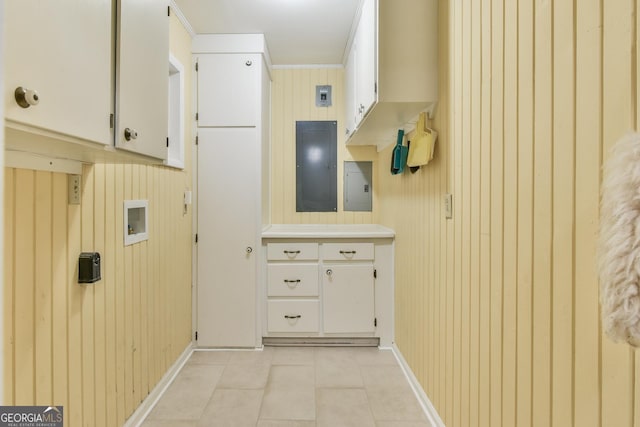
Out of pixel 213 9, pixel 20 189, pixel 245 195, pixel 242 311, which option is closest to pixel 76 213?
pixel 20 189

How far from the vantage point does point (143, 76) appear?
4.08ft

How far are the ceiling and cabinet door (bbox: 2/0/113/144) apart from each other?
1.47 metres

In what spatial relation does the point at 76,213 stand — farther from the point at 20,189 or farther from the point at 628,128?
the point at 628,128

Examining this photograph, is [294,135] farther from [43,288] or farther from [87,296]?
[43,288]

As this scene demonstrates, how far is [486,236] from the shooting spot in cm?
122

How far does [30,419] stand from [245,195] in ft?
5.82

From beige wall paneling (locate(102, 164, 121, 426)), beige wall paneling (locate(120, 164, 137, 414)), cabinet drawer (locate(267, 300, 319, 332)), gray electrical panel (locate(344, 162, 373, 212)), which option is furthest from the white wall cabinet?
gray electrical panel (locate(344, 162, 373, 212))

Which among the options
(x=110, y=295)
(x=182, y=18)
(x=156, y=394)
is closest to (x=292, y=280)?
(x=156, y=394)

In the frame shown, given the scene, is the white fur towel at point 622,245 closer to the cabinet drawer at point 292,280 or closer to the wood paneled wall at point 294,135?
the cabinet drawer at point 292,280

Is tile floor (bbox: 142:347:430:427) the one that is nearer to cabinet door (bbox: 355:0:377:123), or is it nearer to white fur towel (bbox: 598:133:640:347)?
white fur towel (bbox: 598:133:640:347)

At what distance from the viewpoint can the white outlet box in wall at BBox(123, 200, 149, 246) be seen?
167 centimetres

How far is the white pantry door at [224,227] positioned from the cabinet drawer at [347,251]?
0.58 m

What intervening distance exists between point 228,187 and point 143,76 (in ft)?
4.60

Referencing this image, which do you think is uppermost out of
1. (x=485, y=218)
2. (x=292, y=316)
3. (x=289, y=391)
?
(x=485, y=218)
